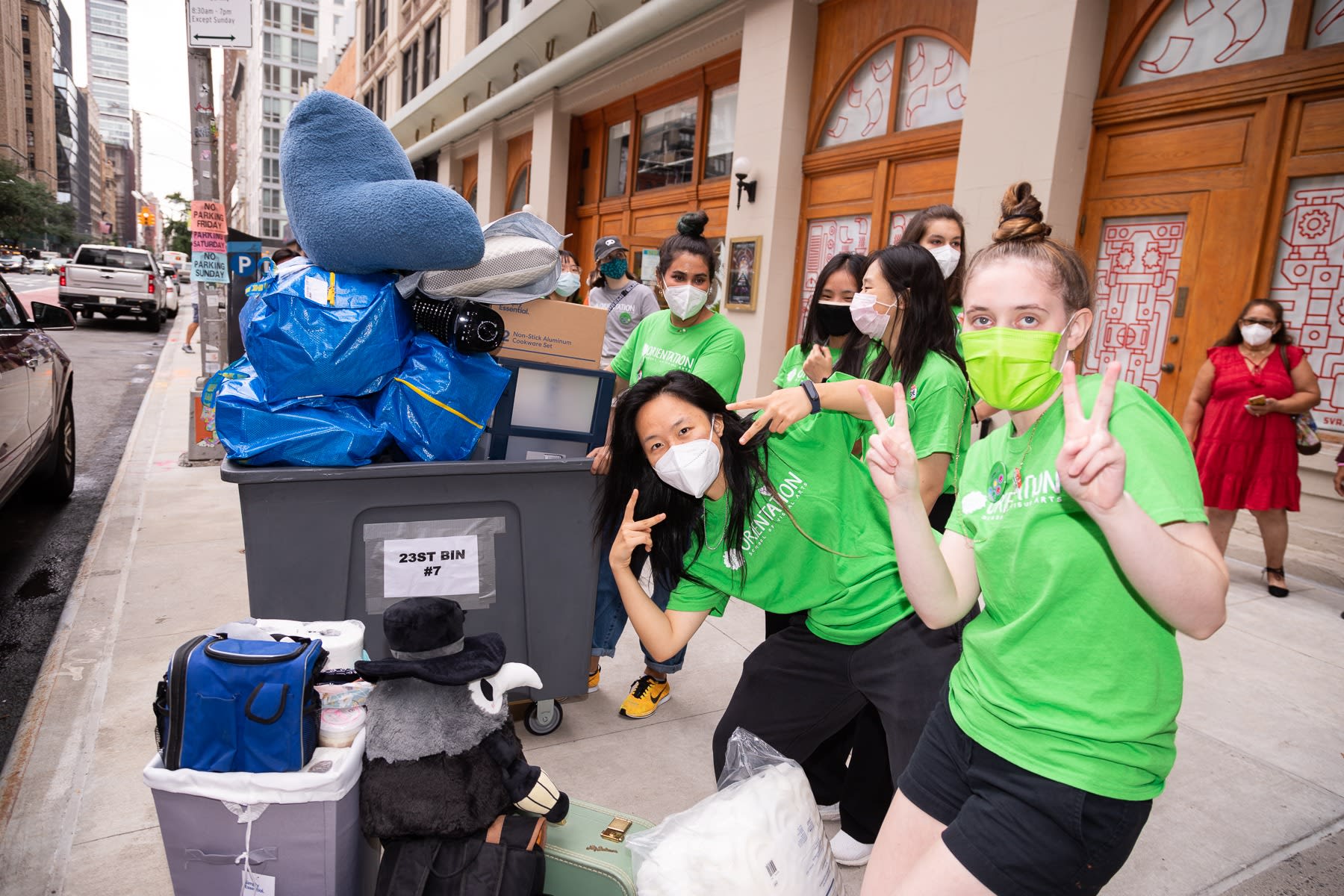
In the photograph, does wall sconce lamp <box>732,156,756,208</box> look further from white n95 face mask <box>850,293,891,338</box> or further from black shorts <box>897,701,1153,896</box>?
black shorts <box>897,701,1153,896</box>

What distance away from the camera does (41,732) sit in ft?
8.80

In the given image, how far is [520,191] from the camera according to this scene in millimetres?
15844

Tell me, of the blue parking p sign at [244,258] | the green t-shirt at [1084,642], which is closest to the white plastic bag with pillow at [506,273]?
the green t-shirt at [1084,642]

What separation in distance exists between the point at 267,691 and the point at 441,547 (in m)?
0.84

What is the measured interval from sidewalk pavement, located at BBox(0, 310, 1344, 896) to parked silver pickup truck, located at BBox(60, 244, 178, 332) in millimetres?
16359

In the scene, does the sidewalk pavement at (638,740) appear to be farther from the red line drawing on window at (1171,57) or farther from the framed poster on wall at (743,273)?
the framed poster on wall at (743,273)

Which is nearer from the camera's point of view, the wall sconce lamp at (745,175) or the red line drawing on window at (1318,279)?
the red line drawing on window at (1318,279)

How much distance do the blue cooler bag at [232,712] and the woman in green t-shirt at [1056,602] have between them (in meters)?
1.19

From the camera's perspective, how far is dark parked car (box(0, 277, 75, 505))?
422 cm

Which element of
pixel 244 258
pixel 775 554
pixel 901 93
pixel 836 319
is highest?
pixel 901 93

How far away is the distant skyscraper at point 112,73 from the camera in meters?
164

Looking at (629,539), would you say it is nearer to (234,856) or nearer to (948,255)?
(234,856)

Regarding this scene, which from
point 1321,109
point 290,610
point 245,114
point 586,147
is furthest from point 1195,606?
point 245,114

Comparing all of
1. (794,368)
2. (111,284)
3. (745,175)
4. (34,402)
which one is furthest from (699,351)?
(111,284)
